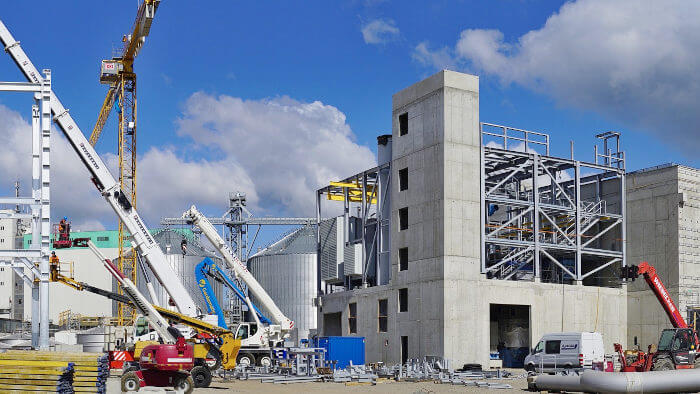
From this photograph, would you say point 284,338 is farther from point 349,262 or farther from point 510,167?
point 510,167

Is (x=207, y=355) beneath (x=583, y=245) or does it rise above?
beneath

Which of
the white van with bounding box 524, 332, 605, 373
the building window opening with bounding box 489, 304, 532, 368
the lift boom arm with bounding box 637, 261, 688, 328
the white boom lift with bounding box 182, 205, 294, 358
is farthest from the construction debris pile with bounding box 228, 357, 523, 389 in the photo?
the lift boom arm with bounding box 637, 261, 688, 328

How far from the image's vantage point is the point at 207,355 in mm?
35688

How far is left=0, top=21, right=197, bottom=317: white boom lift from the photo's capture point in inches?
1572

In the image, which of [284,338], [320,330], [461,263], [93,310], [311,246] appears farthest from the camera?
[93,310]

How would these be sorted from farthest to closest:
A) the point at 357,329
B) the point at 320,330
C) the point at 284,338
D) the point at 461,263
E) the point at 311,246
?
the point at 311,246 → the point at 320,330 → the point at 357,329 → the point at 284,338 → the point at 461,263

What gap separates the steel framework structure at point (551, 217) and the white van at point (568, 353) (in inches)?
345

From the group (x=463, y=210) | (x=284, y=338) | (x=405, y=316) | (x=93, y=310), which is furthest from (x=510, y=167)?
(x=93, y=310)

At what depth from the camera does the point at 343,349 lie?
47.8 m

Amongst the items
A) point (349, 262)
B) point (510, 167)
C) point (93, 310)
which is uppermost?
point (510, 167)

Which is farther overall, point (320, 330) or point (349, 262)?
point (320, 330)

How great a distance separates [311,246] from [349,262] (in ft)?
58.2

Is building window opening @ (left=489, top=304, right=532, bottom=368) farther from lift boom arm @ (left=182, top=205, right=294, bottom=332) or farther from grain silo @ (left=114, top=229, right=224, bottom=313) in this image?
grain silo @ (left=114, top=229, right=224, bottom=313)

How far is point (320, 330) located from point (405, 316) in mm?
12641
